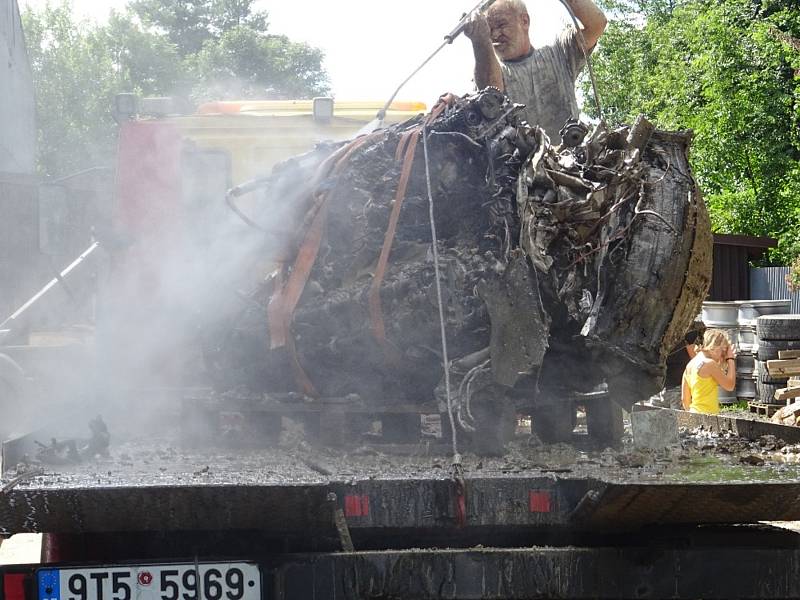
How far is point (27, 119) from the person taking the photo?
102 ft

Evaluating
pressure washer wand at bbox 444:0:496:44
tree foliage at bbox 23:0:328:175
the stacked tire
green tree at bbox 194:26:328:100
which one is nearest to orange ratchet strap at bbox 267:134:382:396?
pressure washer wand at bbox 444:0:496:44

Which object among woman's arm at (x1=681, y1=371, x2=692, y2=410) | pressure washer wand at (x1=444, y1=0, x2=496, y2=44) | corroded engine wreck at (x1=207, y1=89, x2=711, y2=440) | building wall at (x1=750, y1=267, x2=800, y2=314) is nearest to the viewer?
corroded engine wreck at (x1=207, y1=89, x2=711, y2=440)

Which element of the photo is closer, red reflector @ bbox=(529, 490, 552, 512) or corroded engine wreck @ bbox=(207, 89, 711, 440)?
red reflector @ bbox=(529, 490, 552, 512)

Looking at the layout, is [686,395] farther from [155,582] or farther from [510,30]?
[155,582]

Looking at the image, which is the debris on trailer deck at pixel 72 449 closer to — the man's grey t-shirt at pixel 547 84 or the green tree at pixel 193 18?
the man's grey t-shirt at pixel 547 84

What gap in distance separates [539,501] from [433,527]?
0.89ft

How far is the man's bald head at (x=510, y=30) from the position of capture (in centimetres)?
446

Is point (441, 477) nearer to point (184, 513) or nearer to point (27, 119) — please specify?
point (184, 513)

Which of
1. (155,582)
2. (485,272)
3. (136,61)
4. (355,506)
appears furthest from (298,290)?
(136,61)

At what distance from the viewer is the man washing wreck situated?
14.5 feet

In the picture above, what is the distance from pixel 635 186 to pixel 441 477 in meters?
1.16

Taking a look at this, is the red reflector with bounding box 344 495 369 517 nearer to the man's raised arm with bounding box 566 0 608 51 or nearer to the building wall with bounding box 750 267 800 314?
the man's raised arm with bounding box 566 0 608 51

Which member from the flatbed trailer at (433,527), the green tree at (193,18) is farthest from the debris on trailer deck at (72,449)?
the green tree at (193,18)

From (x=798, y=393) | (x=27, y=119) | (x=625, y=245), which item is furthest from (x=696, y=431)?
(x=27, y=119)
